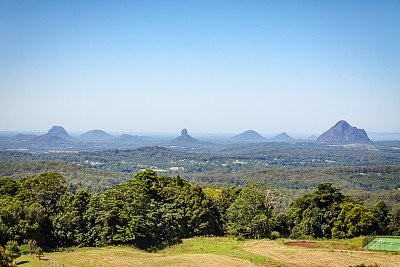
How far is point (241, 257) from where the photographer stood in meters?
23.3

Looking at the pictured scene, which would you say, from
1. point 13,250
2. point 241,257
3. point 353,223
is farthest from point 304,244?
point 13,250

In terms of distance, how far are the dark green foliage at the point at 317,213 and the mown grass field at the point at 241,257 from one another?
627 cm

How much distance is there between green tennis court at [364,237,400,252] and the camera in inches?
946

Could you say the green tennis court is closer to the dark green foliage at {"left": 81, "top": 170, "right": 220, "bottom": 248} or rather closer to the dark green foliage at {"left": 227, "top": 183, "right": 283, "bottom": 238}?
the dark green foliage at {"left": 227, "top": 183, "right": 283, "bottom": 238}

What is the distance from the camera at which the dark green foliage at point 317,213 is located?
34.1 metres

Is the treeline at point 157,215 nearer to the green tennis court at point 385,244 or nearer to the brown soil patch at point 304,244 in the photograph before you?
the green tennis court at point 385,244

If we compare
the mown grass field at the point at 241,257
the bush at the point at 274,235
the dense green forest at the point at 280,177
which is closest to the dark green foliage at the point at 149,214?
the mown grass field at the point at 241,257

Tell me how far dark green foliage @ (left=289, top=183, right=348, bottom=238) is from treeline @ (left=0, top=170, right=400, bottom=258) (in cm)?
11

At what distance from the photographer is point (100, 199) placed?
3114 centimetres

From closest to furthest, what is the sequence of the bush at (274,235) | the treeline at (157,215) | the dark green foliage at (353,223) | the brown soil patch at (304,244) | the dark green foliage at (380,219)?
1. the brown soil patch at (304,244)
2. the treeline at (157,215)
3. the dark green foliage at (353,223)
4. the dark green foliage at (380,219)
5. the bush at (274,235)

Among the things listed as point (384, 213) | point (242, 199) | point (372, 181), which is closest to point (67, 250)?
point (242, 199)

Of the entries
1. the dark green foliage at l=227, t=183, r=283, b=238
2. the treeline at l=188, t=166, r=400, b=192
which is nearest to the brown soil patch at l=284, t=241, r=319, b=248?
the dark green foliage at l=227, t=183, r=283, b=238

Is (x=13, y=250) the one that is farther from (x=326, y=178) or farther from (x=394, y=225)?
(x=326, y=178)

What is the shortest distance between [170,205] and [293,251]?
15567 millimetres
